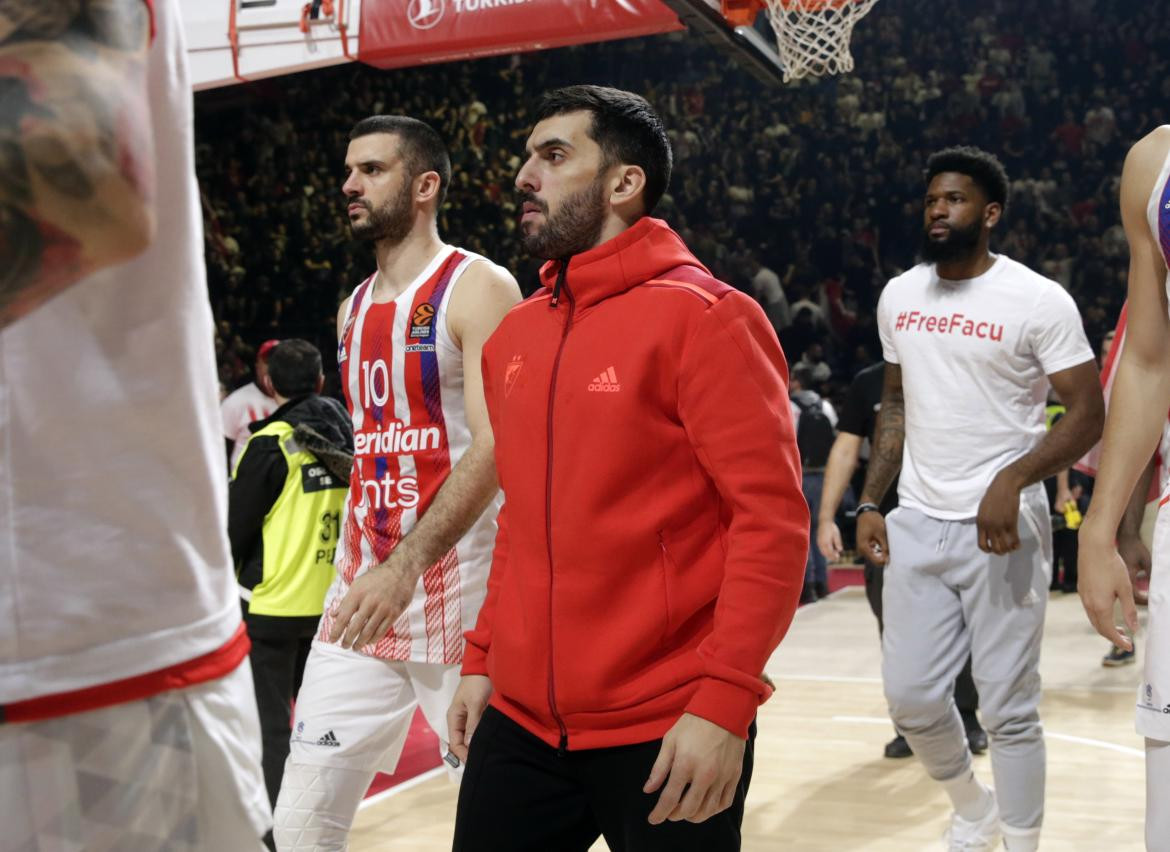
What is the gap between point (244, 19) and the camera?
732 centimetres

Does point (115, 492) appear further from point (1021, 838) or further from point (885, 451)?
point (885, 451)

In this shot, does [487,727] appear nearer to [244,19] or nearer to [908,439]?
[908,439]

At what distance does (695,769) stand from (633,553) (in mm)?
369

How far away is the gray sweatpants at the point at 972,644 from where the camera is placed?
4.08m

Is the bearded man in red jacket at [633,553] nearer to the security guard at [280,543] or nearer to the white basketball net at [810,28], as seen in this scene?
the security guard at [280,543]

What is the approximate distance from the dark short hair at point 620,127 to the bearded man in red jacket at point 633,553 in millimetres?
98

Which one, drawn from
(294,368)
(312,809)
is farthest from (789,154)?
(312,809)

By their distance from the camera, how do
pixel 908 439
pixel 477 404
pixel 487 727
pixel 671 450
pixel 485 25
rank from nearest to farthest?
1. pixel 671 450
2. pixel 487 727
3. pixel 477 404
4. pixel 908 439
5. pixel 485 25

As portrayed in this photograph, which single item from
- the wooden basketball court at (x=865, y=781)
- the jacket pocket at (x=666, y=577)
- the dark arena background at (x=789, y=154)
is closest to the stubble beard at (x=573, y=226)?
the jacket pocket at (x=666, y=577)

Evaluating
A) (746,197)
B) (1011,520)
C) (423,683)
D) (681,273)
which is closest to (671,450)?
(681,273)

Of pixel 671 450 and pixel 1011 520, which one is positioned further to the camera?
pixel 1011 520

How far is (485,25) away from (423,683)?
4.73 meters

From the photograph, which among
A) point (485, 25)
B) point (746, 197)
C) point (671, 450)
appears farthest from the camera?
point (746, 197)

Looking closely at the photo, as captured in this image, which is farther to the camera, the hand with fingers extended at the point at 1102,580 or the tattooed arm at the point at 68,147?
the hand with fingers extended at the point at 1102,580
